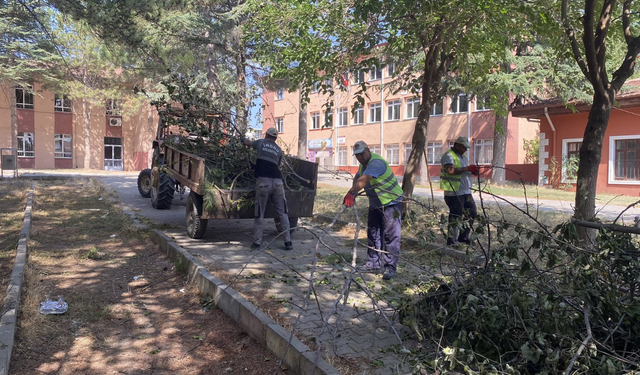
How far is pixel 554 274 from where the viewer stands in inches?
149

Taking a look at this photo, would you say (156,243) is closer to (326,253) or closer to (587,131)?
(326,253)

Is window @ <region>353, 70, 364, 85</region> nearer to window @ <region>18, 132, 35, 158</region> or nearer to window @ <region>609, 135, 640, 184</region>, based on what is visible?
window @ <region>609, 135, 640, 184</region>

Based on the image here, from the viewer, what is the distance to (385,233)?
5676 millimetres

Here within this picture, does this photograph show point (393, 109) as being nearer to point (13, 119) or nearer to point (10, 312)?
point (13, 119)

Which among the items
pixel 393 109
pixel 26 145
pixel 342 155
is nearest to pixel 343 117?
pixel 342 155

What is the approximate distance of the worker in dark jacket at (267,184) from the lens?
707 centimetres

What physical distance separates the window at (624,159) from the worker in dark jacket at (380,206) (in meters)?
16.8

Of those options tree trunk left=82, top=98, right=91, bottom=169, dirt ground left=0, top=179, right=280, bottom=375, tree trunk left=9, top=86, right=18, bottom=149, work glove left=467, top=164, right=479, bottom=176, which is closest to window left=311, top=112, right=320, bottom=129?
tree trunk left=82, top=98, right=91, bottom=169

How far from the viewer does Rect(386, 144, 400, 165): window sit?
116 feet

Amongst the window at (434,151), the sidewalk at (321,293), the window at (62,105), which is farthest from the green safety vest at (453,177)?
the window at (62,105)

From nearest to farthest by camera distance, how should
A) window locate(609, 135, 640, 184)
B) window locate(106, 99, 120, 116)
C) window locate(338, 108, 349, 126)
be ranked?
1. window locate(609, 135, 640, 184)
2. window locate(106, 99, 120, 116)
3. window locate(338, 108, 349, 126)

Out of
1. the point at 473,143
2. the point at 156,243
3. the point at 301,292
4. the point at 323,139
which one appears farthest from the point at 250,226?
the point at 323,139

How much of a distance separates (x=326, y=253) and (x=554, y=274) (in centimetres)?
384

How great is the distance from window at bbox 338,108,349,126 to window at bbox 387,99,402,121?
14.3ft
